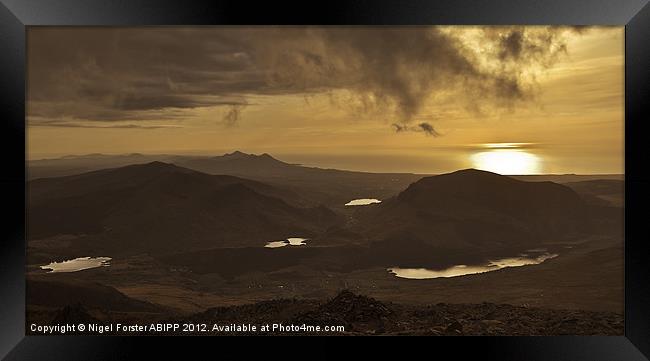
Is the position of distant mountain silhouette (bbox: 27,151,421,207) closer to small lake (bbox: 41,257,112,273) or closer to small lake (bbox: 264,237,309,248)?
small lake (bbox: 264,237,309,248)

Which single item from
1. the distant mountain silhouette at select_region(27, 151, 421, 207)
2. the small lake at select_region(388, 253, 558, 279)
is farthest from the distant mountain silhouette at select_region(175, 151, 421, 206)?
the small lake at select_region(388, 253, 558, 279)

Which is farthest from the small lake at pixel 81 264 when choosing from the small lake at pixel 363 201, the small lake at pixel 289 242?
the small lake at pixel 363 201

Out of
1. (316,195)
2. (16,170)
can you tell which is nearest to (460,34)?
(316,195)

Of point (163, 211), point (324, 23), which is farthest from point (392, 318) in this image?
point (324, 23)

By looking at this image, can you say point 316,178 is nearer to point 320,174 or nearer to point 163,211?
point 320,174

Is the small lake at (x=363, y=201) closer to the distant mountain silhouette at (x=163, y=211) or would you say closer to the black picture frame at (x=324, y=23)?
the distant mountain silhouette at (x=163, y=211)
